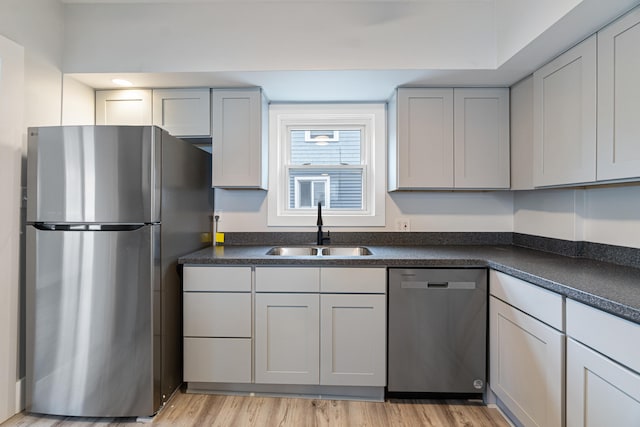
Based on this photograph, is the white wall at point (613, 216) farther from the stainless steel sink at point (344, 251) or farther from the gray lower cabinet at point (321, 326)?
the stainless steel sink at point (344, 251)

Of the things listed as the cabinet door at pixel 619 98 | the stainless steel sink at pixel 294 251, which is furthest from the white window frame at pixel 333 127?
the cabinet door at pixel 619 98

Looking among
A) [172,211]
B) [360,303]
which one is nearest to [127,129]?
[172,211]

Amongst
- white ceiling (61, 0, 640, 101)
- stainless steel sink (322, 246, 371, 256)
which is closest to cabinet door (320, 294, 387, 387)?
stainless steel sink (322, 246, 371, 256)

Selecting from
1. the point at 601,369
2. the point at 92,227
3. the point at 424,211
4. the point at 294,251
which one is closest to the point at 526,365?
the point at 601,369

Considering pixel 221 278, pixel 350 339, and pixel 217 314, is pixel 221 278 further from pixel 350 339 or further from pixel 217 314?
pixel 350 339

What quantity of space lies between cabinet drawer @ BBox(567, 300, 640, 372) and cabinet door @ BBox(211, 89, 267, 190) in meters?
1.94

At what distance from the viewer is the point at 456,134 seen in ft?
7.54

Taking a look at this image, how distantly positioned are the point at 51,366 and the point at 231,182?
58.5 inches

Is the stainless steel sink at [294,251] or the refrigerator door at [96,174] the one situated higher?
the refrigerator door at [96,174]

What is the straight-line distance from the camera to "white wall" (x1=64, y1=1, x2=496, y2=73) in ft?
6.66

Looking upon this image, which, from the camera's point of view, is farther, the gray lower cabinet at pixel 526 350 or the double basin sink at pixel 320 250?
the double basin sink at pixel 320 250

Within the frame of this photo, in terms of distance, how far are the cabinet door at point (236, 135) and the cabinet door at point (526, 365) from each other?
1808 mm

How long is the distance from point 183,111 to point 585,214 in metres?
2.79

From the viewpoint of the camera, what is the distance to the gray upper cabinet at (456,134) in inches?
90.4
